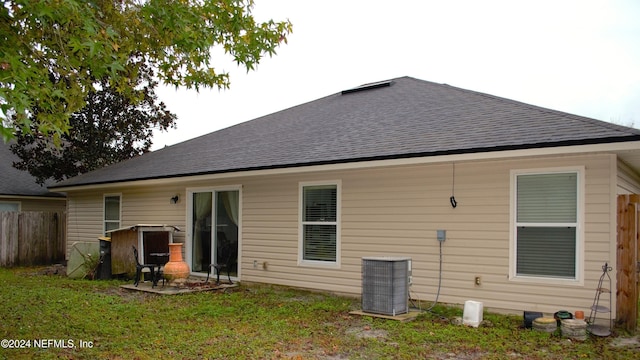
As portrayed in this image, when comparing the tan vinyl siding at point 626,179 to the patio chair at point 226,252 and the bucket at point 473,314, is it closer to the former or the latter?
the bucket at point 473,314

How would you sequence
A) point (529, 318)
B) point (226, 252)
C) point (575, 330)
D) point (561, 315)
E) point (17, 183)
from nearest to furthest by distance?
point (575, 330), point (561, 315), point (529, 318), point (226, 252), point (17, 183)

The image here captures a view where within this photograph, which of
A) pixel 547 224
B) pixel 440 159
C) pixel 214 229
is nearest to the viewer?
pixel 547 224

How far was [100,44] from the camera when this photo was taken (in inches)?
211

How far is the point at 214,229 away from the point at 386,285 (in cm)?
528

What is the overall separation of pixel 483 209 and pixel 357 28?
6.93 m

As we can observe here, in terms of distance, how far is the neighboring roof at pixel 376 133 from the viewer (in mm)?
7219

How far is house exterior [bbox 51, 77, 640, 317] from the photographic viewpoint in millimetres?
6875

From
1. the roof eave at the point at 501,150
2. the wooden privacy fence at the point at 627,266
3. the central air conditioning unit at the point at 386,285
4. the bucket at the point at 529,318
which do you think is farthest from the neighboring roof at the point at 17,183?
the wooden privacy fence at the point at 627,266

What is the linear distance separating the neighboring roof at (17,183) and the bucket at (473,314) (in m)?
15.7

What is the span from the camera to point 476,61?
61.4 ft

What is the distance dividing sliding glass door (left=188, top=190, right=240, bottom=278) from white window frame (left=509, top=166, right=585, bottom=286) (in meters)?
5.68

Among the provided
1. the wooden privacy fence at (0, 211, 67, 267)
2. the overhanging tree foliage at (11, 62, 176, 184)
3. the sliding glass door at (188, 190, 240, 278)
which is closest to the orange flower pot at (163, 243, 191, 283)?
the sliding glass door at (188, 190, 240, 278)

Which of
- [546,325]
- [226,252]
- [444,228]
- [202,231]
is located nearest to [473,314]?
[546,325]

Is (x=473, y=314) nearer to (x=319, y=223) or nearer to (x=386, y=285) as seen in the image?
(x=386, y=285)
